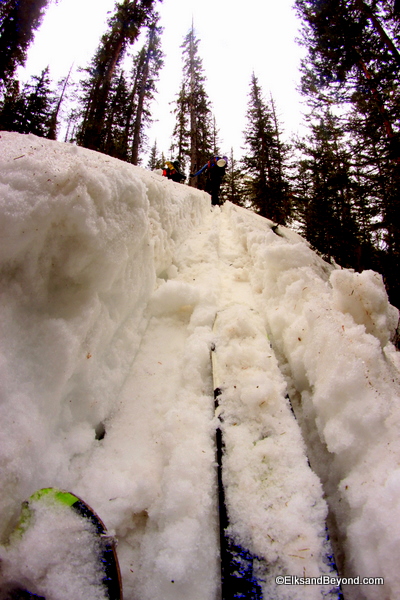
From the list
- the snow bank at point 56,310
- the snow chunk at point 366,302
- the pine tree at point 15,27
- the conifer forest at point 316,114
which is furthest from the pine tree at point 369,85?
the pine tree at point 15,27

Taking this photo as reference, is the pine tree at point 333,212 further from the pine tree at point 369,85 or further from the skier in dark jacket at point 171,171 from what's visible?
the skier in dark jacket at point 171,171

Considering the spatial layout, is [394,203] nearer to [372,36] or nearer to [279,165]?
[372,36]

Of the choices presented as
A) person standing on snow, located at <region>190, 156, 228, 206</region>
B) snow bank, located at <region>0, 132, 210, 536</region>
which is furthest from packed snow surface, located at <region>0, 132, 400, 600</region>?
person standing on snow, located at <region>190, 156, 228, 206</region>

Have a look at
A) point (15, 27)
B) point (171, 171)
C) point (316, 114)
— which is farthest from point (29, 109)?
point (316, 114)

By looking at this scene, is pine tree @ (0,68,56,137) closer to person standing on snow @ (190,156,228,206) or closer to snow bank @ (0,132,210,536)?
person standing on snow @ (190,156,228,206)

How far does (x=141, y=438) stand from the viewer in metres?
1.58

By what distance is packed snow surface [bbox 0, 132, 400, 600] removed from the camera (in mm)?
1061

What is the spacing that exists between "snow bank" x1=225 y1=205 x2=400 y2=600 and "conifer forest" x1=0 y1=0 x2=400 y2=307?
421 cm

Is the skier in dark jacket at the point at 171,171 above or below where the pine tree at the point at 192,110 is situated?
below

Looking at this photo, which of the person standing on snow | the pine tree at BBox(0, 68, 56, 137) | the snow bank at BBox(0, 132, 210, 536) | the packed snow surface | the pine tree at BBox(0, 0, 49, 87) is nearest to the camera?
the packed snow surface

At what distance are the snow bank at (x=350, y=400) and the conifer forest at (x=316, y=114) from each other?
4206 millimetres

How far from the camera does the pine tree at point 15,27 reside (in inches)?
464

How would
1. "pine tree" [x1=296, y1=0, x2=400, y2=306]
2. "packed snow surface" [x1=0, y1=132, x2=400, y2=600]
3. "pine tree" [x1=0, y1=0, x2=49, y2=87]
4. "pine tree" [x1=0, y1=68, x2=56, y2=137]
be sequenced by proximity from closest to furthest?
"packed snow surface" [x1=0, y1=132, x2=400, y2=600] → "pine tree" [x1=296, y1=0, x2=400, y2=306] → "pine tree" [x1=0, y1=0, x2=49, y2=87] → "pine tree" [x1=0, y1=68, x2=56, y2=137]

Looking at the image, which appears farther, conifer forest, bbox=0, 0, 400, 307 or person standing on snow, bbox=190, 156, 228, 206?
person standing on snow, bbox=190, 156, 228, 206
